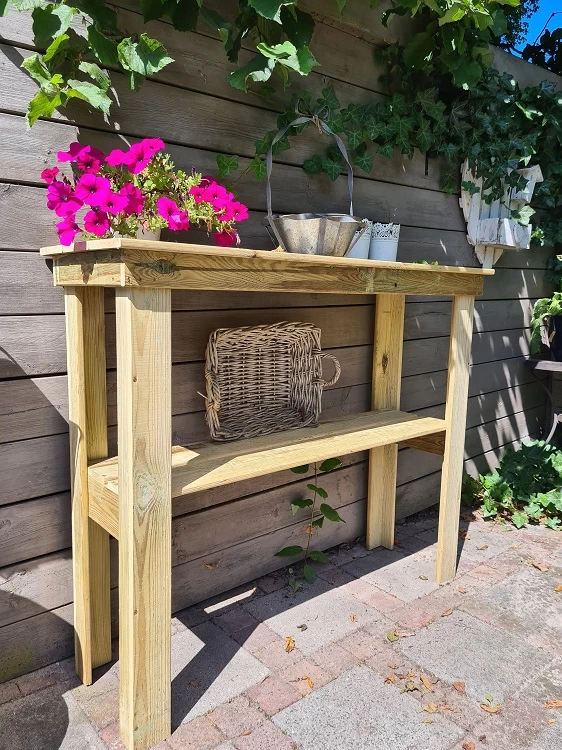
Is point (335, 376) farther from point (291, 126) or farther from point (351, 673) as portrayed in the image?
point (351, 673)

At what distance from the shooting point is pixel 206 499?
7.12ft

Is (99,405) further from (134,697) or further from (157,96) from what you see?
(157,96)

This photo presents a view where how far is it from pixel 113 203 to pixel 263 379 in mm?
895

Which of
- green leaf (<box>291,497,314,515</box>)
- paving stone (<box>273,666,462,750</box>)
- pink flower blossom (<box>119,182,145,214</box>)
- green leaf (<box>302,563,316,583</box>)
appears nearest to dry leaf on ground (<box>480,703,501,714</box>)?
paving stone (<box>273,666,462,750</box>)

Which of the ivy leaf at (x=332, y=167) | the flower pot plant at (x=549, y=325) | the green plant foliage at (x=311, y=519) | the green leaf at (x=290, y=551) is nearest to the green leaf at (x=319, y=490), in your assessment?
the green plant foliage at (x=311, y=519)

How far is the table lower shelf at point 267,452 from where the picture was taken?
5.35 feet

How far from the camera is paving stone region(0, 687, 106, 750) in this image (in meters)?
1.55

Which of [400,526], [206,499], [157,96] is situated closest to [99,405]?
[206,499]

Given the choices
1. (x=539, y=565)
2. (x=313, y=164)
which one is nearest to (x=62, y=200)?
(x=313, y=164)

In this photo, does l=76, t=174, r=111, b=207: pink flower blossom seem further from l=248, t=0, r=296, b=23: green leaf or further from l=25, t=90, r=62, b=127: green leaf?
l=248, t=0, r=296, b=23: green leaf

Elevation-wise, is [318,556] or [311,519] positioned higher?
[311,519]

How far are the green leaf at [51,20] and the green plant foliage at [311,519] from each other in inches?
62.8

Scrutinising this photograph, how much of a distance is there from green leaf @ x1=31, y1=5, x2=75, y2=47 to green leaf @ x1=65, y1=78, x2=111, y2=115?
12cm

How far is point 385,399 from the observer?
2664mm
